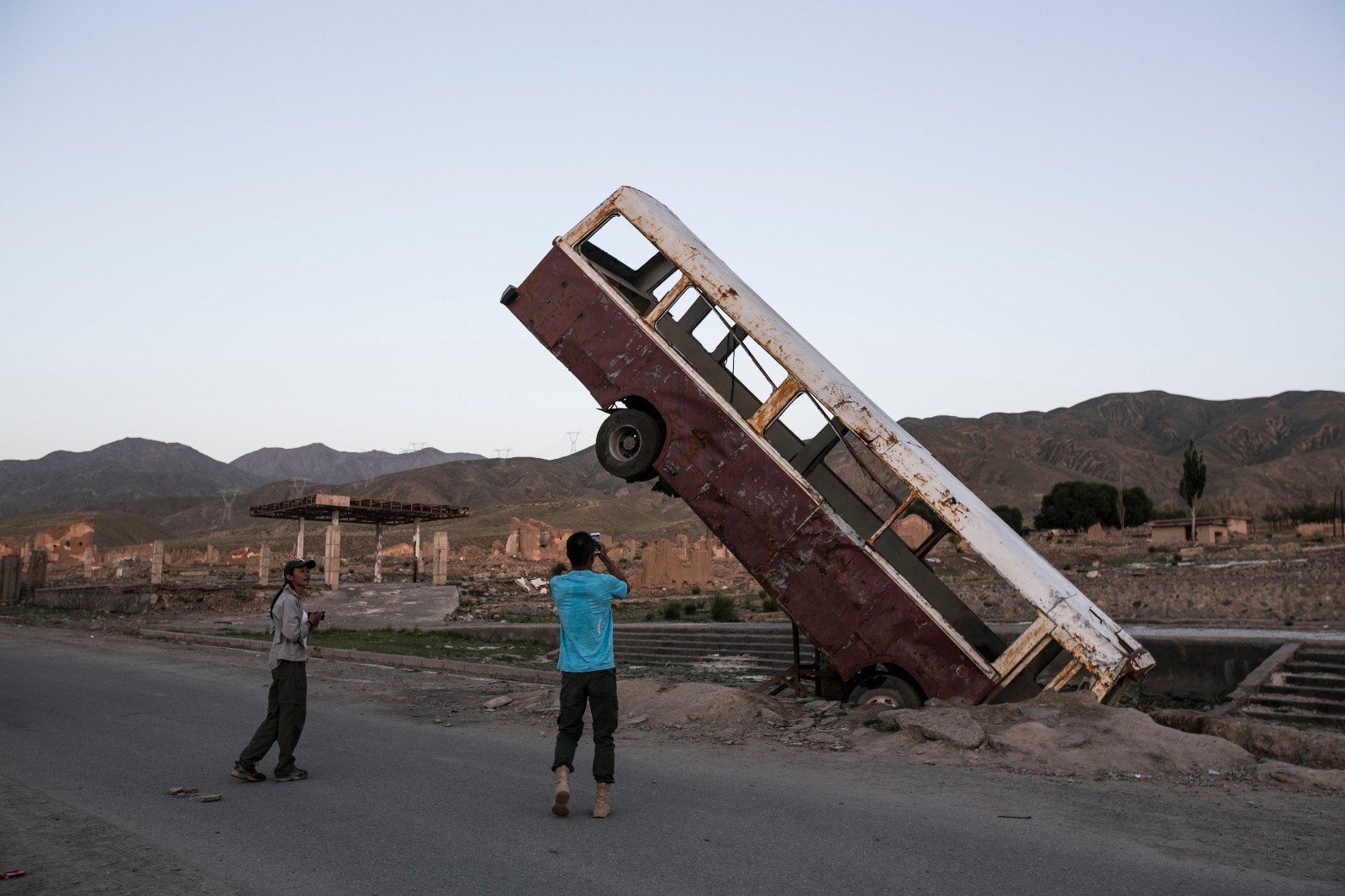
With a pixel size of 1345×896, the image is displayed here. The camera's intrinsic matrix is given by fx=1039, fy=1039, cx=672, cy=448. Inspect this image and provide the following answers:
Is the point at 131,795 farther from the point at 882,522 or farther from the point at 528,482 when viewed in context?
the point at 528,482

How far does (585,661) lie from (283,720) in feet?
7.80

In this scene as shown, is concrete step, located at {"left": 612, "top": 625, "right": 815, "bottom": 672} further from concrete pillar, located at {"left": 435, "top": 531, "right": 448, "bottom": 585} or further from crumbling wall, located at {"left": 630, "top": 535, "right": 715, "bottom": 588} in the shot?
crumbling wall, located at {"left": 630, "top": 535, "right": 715, "bottom": 588}

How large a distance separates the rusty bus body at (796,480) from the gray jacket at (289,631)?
3778mm

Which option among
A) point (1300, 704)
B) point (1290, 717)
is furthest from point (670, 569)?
point (1290, 717)

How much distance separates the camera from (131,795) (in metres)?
6.47

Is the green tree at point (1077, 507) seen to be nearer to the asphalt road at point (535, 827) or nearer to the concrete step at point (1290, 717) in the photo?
the concrete step at point (1290, 717)

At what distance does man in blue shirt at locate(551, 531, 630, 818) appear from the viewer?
5.92 m

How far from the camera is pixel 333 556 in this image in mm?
34156

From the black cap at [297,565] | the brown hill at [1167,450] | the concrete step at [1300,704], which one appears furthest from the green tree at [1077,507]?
the black cap at [297,565]

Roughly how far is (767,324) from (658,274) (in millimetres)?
2323

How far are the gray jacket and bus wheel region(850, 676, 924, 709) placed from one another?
4978mm

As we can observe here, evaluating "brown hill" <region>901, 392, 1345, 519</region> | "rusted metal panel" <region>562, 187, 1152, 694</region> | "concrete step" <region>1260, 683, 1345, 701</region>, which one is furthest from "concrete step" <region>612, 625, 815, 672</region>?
"brown hill" <region>901, 392, 1345, 519</region>

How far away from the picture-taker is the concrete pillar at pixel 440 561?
122 feet

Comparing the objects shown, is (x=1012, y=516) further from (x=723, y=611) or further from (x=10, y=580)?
(x=10, y=580)
